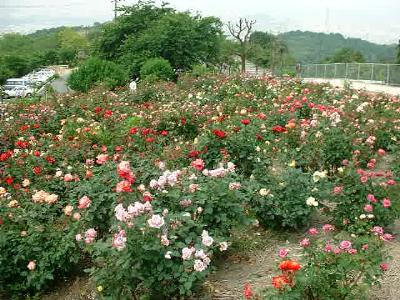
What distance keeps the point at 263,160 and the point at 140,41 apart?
65.6 ft

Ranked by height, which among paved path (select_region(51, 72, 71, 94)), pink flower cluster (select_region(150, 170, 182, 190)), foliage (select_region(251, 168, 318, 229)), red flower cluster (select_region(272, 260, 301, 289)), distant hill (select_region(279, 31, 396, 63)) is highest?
distant hill (select_region(279, 31, 396, 63))

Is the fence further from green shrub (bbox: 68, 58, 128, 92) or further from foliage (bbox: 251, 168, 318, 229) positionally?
foliage (bbox: 251, 168, 318, 229)

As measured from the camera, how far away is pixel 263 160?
527 cm

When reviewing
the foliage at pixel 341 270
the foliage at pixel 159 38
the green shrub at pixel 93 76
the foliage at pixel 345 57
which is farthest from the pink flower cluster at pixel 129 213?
the foliage at pixel 345 57

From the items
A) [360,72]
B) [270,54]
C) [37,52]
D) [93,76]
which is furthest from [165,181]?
[37,52]

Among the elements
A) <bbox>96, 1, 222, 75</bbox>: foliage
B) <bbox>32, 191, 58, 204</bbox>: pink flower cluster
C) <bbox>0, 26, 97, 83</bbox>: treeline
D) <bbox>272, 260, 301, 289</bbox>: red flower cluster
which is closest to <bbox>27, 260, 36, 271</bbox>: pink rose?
<bbox>32, 191, 58, 204</bbox>: pink flower cluster

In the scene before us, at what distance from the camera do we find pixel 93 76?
18891 mm

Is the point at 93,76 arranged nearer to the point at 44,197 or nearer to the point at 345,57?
the point at 44,197

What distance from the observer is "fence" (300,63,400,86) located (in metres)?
23.4

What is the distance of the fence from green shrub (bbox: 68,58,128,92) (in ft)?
39.7

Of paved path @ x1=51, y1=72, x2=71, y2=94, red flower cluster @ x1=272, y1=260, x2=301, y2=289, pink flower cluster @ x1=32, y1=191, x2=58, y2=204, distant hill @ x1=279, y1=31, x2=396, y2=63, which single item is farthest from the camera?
distant hill @ x1=279, y1=31, x2=396, y2=63

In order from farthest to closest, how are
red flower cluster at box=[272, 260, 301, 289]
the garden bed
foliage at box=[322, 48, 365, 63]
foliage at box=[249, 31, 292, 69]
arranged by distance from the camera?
foliage at box=[322, 48, 365, 63]
foliage at box=[249, 31, 292, 69]
the garden bed
red flower cluster at box=[272, 260, 301, 289]

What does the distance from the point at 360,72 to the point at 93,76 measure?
1493 centimetres

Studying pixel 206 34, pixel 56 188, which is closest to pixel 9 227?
pixel 56 188
